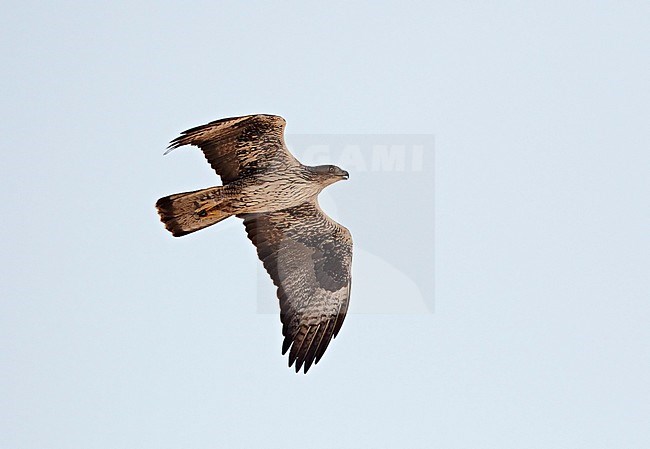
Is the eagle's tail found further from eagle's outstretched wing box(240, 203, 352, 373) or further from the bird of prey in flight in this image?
eagle's outstretched wing box(240, 203, 352, 373)

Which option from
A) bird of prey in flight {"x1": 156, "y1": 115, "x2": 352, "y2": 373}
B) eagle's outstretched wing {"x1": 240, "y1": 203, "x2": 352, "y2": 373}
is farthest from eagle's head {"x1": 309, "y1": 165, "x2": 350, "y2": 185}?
eagle's outstretched wing {"x1": 240, "y1": 203, "x2": 352, "y2": 373}

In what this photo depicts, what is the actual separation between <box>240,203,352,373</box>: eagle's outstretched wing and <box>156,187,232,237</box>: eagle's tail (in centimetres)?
85

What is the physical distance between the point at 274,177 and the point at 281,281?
154 centimetres

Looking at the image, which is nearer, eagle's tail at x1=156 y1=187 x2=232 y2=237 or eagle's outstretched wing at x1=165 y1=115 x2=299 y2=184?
eagle's outstretched wing at x1=165 y1=115 x2=299 y2=184

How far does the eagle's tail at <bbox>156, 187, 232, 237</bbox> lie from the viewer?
37.8 feet

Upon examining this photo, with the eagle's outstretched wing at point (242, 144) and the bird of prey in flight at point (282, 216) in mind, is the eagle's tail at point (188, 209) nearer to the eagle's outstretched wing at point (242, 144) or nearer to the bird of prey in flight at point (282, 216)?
the bird of prey in flight at point (282, 216)

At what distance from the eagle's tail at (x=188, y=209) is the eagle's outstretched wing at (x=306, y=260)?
850 mm

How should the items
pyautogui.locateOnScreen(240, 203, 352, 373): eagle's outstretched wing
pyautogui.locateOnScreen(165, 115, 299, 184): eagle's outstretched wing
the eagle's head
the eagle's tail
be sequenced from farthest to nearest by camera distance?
pyautogui.locateOnScreen(240, 203, 352, 373): eagle's outstretched wing
the eagle's head
the eagle's tail
pyautogui.locateOnScreen(165, 115, 299, 184): eagle's outstretched wing

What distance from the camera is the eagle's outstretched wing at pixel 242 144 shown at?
11.2m

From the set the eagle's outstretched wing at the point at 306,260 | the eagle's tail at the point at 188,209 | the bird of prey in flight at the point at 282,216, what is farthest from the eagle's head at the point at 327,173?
the eagle's tail at the point at 188,209

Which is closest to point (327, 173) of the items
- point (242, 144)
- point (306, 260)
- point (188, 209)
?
point (242, 144)

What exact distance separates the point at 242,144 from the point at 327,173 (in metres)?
1.12

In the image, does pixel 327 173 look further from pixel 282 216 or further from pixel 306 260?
pixel 306 260

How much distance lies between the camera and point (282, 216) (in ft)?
41.1
